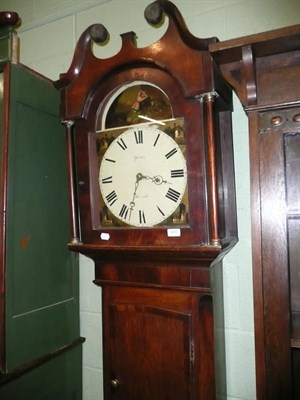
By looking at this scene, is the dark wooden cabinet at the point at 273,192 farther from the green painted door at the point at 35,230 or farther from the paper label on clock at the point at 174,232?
the green painted door at the point at 35,230

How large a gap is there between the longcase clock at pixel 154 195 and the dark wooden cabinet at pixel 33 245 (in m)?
0.18

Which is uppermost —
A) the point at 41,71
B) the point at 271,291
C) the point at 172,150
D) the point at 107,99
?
the point at 41,71

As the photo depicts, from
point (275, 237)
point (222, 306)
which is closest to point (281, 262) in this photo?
point (275, 237)

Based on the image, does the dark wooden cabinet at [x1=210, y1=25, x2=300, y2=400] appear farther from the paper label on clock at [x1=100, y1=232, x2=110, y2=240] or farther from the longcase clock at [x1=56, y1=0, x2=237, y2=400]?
the paper label on clock at [x1=100, y1=232, x2=110, y2=240]

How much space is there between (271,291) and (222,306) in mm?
286

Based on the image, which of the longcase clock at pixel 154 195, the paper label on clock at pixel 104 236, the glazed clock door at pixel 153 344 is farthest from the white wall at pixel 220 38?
the paper label on clock at pixel 104 236

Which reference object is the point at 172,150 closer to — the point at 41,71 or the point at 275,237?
the point at 275,237

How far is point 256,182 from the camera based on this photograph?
0.83 metres

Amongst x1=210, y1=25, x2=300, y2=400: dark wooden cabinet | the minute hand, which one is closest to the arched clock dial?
the minute hand

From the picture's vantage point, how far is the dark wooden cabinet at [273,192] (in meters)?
0.80

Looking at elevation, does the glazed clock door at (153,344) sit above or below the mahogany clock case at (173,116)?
below

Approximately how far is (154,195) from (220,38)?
2.10ft

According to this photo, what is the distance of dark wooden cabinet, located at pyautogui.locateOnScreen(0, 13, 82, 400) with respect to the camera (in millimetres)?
1021

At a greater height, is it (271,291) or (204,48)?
(204,48)
